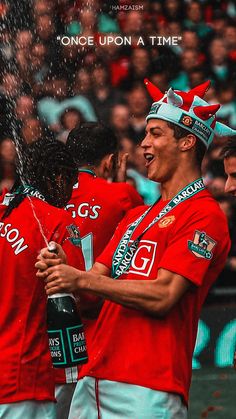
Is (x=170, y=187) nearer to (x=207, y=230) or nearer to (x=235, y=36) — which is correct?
(x=207, y=230)

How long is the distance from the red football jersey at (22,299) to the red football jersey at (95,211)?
827 mm

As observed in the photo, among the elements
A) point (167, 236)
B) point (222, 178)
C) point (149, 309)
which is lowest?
point (149, 309)

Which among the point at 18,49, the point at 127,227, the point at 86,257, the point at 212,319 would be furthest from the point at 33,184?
the point at 18,49

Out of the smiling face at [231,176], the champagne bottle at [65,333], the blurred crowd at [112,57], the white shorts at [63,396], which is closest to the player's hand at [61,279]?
the champagne bottle at [65,333]

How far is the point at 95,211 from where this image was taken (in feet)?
18.4

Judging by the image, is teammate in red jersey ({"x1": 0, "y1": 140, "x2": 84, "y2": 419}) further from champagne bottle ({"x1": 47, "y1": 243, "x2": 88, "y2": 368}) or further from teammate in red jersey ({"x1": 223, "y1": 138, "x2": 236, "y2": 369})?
teammate in red jersey ({"x1": 223, "y1": 138, "x2": 236, "y2": 369})

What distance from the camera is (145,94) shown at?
9.73 meters

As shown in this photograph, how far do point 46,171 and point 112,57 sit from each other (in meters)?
5.20

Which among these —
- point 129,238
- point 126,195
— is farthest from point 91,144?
point 129,238

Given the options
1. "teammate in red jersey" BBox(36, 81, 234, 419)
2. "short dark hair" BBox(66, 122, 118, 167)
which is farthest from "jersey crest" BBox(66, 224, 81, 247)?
"short dark hair" BBox(66, 122, 118, 167)

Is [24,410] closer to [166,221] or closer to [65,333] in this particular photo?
[65,333]

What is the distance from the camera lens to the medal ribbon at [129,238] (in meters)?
4.38

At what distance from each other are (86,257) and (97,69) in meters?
4.54

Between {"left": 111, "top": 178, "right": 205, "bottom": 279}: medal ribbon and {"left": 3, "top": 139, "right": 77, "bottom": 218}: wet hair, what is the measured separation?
53cm
